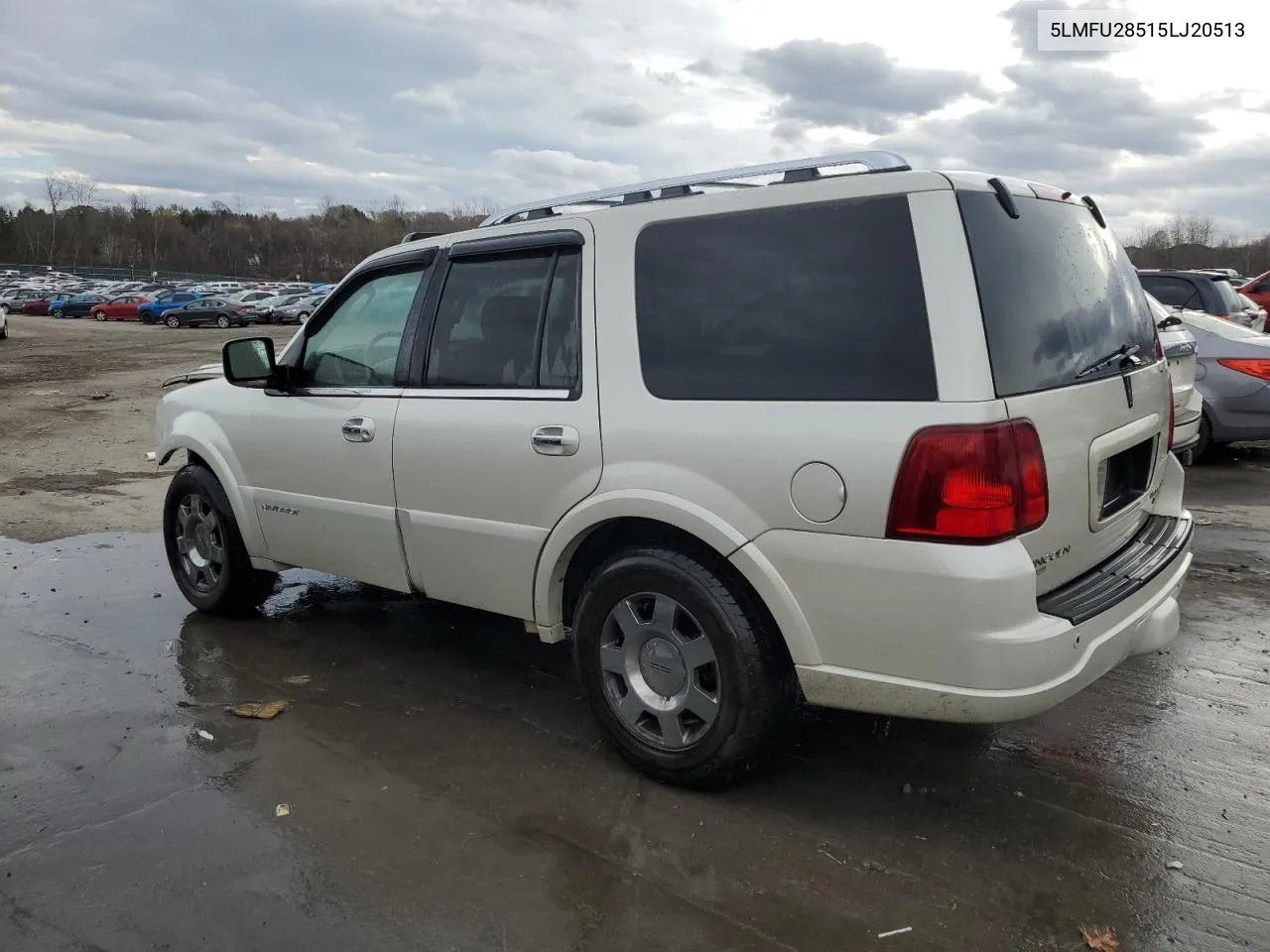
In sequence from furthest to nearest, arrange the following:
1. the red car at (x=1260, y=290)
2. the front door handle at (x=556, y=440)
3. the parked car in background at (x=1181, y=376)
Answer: the red car at (x=1260, y=290), the parked car in background at (x=1181, y=376), the front door handle at (x=556, y=440)

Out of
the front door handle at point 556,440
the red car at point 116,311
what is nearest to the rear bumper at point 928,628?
the front door handle at point 556,440

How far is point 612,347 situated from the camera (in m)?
3.47

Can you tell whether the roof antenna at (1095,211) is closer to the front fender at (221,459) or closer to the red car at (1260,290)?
the front fender at (221,459)

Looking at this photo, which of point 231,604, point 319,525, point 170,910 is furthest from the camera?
point 231,604

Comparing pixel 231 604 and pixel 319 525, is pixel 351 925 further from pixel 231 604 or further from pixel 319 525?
pixel 231 604

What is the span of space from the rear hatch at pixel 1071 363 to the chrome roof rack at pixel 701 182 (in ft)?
1.40

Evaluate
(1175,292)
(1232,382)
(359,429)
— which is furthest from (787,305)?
(1175,292)

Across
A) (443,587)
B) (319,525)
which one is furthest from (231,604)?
(443,587)

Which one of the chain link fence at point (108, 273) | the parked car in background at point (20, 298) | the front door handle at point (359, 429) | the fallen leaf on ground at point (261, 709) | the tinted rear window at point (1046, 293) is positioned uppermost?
the chain link fence at point (108, 273)

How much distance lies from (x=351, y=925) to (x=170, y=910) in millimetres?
537

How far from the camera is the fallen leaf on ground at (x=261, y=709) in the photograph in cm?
414

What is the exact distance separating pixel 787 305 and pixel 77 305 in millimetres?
54394

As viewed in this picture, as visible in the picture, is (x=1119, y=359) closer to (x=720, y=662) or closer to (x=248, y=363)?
(x=720, y=662)

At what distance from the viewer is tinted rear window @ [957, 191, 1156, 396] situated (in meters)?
2.86
